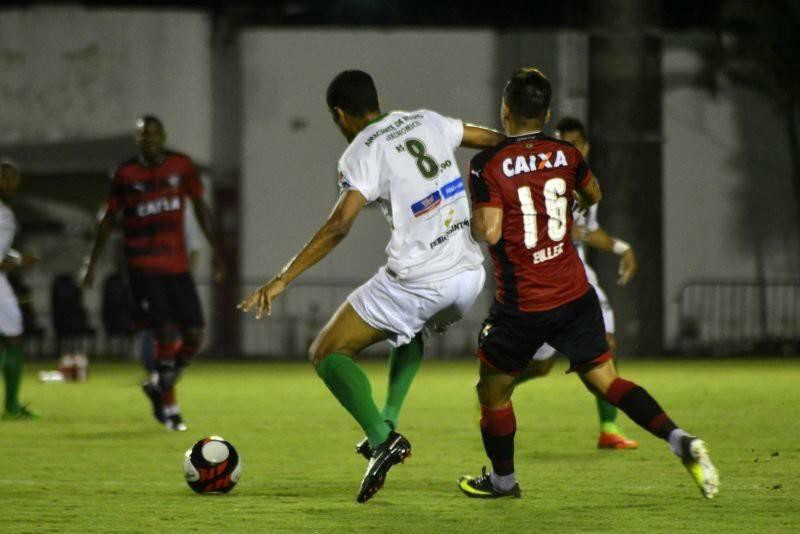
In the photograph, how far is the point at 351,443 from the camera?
11211 mm

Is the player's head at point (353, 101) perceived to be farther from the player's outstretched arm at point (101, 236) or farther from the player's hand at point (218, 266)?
the player's hand at point (218, 266)

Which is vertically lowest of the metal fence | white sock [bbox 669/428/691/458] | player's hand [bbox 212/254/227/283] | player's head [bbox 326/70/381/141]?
the metal fence

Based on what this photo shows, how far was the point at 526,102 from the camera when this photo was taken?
7793mm

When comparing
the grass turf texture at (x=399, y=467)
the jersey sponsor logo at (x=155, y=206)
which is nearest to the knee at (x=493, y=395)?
the grass turf texture at (x=399, y=467)

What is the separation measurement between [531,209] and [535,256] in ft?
0.75

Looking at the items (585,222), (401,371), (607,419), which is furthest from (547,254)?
(585,222)

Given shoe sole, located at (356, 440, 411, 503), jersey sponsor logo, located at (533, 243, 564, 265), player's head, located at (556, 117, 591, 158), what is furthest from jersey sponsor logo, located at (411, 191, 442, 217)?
player's head, located at (556, 117, 591, 158)

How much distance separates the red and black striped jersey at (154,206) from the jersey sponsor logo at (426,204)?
14.3ft

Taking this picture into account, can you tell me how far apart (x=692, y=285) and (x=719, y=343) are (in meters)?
1.06

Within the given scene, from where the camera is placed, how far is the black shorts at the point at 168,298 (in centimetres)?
1234

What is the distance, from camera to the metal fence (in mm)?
24031

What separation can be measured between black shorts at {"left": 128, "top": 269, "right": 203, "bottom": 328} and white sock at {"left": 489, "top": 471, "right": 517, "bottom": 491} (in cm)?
475

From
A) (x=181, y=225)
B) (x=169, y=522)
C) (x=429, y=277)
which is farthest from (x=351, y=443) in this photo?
(x=169, y=522)

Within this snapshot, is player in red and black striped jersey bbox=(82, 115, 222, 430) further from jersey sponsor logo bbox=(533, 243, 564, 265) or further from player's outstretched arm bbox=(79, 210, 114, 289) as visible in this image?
jersey sponsor logo bbox=(533, 243, 564, 265)
